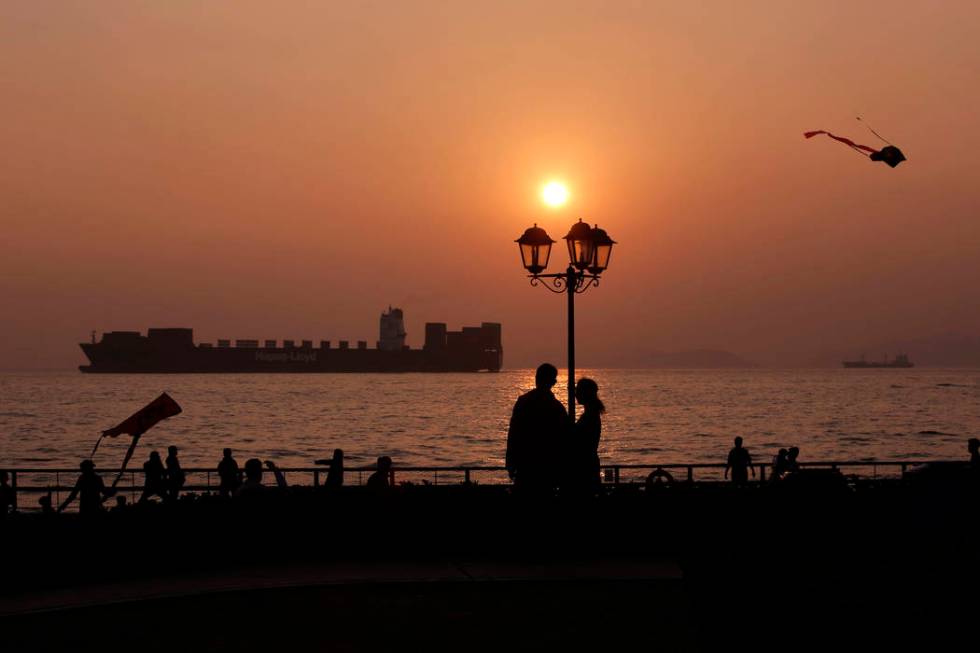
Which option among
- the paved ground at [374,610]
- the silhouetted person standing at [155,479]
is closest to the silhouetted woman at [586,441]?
the paved ground at [374,610]

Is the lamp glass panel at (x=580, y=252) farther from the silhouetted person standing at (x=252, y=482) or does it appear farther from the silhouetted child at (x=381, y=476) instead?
the silhouetted person standing at (x=252, y=482)

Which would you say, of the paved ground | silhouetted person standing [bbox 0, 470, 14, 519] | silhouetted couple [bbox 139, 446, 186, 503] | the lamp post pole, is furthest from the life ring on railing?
silhouetted person standing [bbox 0, 470, 14, 519]

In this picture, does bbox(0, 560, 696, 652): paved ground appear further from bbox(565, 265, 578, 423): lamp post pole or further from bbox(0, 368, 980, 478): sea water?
bbox(0, 368, 980, 478): sea water

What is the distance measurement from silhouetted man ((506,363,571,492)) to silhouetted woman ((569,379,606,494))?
0.17 m

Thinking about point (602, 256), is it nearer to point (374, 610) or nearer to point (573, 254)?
point (573, 254)

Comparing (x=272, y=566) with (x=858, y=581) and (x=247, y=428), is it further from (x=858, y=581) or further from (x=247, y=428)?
(x=247, y=428)

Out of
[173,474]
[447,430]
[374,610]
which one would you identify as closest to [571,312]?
[374,610]

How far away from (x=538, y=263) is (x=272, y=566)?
302 inches

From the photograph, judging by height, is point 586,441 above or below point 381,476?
above

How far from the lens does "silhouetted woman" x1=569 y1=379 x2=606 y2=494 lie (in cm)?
1108

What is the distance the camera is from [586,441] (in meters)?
11.6

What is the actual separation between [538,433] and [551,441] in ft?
0.57

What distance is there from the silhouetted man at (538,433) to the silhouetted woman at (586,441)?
0.17m

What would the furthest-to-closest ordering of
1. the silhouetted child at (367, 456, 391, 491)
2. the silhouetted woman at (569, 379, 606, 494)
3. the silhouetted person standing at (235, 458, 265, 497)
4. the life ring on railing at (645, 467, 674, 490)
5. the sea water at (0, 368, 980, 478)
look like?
1. the sea water at (0, 368, 980, 478)
2. the silhouetted child at (367, 456, 391, 491)
3. the life ring on railing at (645, 467, 674, 490)
4. the silhouetted person standing at (235, 458, 265, 497)
5. the silhouetted woman at (569, 379, 606, 494)
